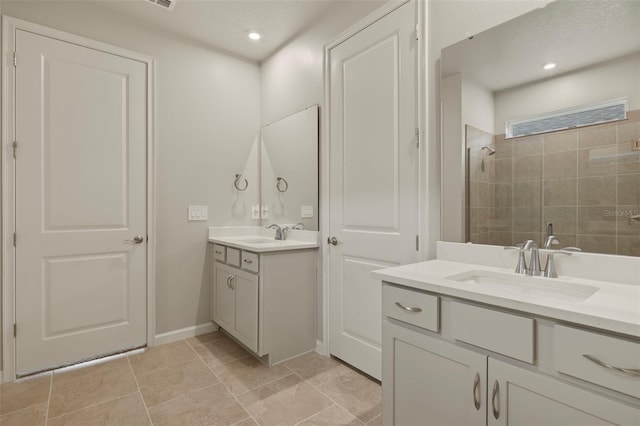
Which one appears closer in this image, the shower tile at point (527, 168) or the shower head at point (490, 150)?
the shower tile at point (527, 168)

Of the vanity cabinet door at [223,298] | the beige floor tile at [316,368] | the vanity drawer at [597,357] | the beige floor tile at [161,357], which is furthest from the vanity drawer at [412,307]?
the beige floor tile at [161,357]

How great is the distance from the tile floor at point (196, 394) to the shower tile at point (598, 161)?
1580 millimetres

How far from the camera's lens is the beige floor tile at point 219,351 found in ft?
7.97

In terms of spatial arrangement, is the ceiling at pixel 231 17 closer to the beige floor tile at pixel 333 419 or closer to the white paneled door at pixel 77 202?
the white paneled door at pixel 77 202

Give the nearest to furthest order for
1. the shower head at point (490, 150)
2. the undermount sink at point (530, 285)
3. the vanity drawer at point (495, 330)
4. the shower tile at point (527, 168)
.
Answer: the vanity drawer at point (495, 330), the undermount sink at point (530, 285), the shower tile at point (527, 168), the shower head at point (490, 150)

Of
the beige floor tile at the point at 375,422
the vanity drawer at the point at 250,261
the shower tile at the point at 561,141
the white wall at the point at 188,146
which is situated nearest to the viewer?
the shower tile at the point at 561,141

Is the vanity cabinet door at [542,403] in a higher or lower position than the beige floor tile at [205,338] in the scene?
higher

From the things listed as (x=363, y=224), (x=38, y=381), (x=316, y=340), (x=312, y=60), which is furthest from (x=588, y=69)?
(x=38, y=381)

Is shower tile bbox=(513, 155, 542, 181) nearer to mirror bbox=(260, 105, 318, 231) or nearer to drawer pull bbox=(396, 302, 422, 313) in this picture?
drawer pull bbox=(396, 302, 422, 313)

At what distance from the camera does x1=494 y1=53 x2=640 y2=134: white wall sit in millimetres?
1191

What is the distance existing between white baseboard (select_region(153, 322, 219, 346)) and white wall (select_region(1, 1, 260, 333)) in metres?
0.05

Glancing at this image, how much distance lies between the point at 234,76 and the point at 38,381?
9.56ft

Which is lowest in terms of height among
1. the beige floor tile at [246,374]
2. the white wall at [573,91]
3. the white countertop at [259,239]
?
the beige floor tile at [246,374]

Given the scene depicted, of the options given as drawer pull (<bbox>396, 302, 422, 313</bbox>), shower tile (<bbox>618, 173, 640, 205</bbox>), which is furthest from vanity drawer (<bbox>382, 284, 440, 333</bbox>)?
shower tile (<bbox>618, 173, 640, 205</bbox>)
